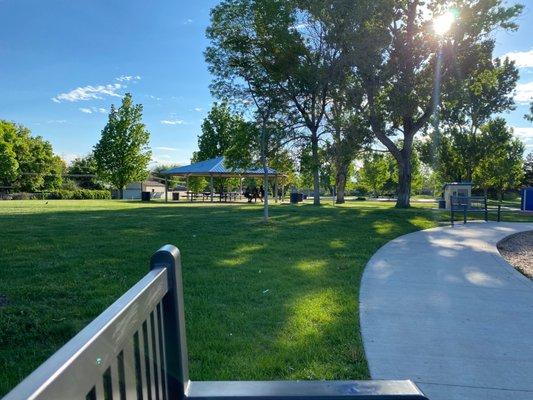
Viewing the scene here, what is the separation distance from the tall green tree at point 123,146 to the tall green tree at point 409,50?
2704 centimetres

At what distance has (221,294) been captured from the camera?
554 cm

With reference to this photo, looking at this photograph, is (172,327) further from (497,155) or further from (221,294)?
(497,155)

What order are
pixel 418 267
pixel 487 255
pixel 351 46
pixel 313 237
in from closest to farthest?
pixel 418 267 → pixel 487 255 → pixel 313 237 → pixel 351 46

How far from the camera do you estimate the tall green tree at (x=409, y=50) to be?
70.2 ft

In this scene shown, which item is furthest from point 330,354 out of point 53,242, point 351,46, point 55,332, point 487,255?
point 351,46

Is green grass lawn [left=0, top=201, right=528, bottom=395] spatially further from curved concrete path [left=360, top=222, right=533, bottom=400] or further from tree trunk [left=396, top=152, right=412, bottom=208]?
tree trunk [left=396, top=152, right=412, bottom=208]

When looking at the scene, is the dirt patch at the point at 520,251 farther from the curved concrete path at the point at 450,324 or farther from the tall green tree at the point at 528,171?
the tall green tree at the point at 528,171

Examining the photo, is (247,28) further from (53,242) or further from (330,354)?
(330,354)

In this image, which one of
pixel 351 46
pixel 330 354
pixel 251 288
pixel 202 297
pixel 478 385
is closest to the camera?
pixel 478 385

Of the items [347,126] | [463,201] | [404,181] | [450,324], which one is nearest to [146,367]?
[450,324]

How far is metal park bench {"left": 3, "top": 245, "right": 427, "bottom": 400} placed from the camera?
0.88 metres

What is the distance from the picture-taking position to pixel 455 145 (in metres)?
38.7

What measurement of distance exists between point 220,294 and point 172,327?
144 inches

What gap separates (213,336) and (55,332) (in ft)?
4.67
